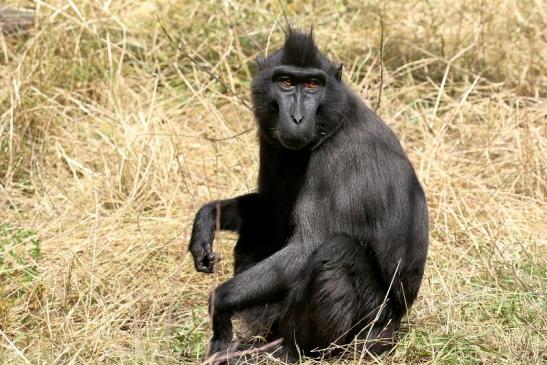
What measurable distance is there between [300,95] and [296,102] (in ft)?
0.13

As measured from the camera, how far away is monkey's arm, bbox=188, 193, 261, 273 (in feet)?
16.9

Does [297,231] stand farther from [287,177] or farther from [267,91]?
[267,91]

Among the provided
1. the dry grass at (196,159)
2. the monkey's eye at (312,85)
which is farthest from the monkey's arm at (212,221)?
the monkey's eye at (312,85)

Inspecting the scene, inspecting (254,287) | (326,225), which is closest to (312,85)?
(326,225)

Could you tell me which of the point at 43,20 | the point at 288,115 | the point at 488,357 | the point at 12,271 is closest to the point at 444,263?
the point at 488,357

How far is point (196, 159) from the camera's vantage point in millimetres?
7477

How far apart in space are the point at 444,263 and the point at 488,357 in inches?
50.2

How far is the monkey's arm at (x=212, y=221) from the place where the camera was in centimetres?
515

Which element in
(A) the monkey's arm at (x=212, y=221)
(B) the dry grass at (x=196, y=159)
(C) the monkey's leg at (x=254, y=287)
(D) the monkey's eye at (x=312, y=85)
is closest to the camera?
(C) the monkey's leg at (x=254, y=287)

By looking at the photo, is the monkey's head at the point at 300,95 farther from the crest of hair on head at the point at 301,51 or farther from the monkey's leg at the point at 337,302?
the monkey's leg at the point at 337,302

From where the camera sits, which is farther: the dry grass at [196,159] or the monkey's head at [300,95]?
the dry grass at [196,159]

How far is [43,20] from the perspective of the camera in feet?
26.6

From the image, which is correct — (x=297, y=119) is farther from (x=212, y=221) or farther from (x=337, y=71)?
(x=212, y=221)

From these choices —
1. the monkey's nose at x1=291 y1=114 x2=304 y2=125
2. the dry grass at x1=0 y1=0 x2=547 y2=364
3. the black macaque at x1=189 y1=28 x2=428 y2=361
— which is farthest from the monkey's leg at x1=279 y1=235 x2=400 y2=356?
the monkey's nose at x1=291 y1=114 x2=304 y2=125
